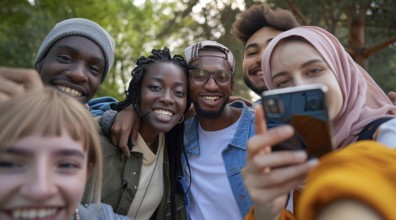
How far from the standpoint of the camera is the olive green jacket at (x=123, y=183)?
2588 millimetres

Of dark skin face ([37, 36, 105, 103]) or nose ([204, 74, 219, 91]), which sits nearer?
dark skin face ([37, 36, 105, 103])

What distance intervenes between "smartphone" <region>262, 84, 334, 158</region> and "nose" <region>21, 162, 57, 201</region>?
0.85m

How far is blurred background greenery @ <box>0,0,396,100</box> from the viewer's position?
25.4 ft

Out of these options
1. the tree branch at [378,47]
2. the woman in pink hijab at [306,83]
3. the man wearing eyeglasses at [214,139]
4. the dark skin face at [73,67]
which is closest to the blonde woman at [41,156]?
the woman in pink hijab at [306,83]

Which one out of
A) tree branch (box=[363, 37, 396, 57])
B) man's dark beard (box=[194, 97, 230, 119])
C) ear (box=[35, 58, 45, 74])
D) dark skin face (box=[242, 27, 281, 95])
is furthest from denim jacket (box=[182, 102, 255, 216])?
tree branch (box=[363, 37, 396, 57])

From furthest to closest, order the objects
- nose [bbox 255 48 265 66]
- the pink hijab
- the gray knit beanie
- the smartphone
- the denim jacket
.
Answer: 1. nose [bbox 255 48 265 66]
2. the gray knit beanie
3. the denim jacket
4. the pink hijab
5. the smartphone

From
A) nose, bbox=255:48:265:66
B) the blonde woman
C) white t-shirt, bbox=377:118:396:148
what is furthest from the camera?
nose, bbox=255:48:265:66

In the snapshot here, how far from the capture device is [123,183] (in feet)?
8.63

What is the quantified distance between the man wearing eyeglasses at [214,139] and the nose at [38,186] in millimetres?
1632

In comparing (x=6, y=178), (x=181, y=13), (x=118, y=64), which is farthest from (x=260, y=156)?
(x=118, y=64)

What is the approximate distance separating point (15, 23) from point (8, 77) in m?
11.7

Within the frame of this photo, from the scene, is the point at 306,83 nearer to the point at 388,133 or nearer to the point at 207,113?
the point at 388,133

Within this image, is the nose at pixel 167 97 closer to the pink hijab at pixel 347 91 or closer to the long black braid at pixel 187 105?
the long black braid at pixel 187 105

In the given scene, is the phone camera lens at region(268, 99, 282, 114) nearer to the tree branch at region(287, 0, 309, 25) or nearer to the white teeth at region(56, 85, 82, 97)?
the white teeth at region(56, 85, 82, 97)
